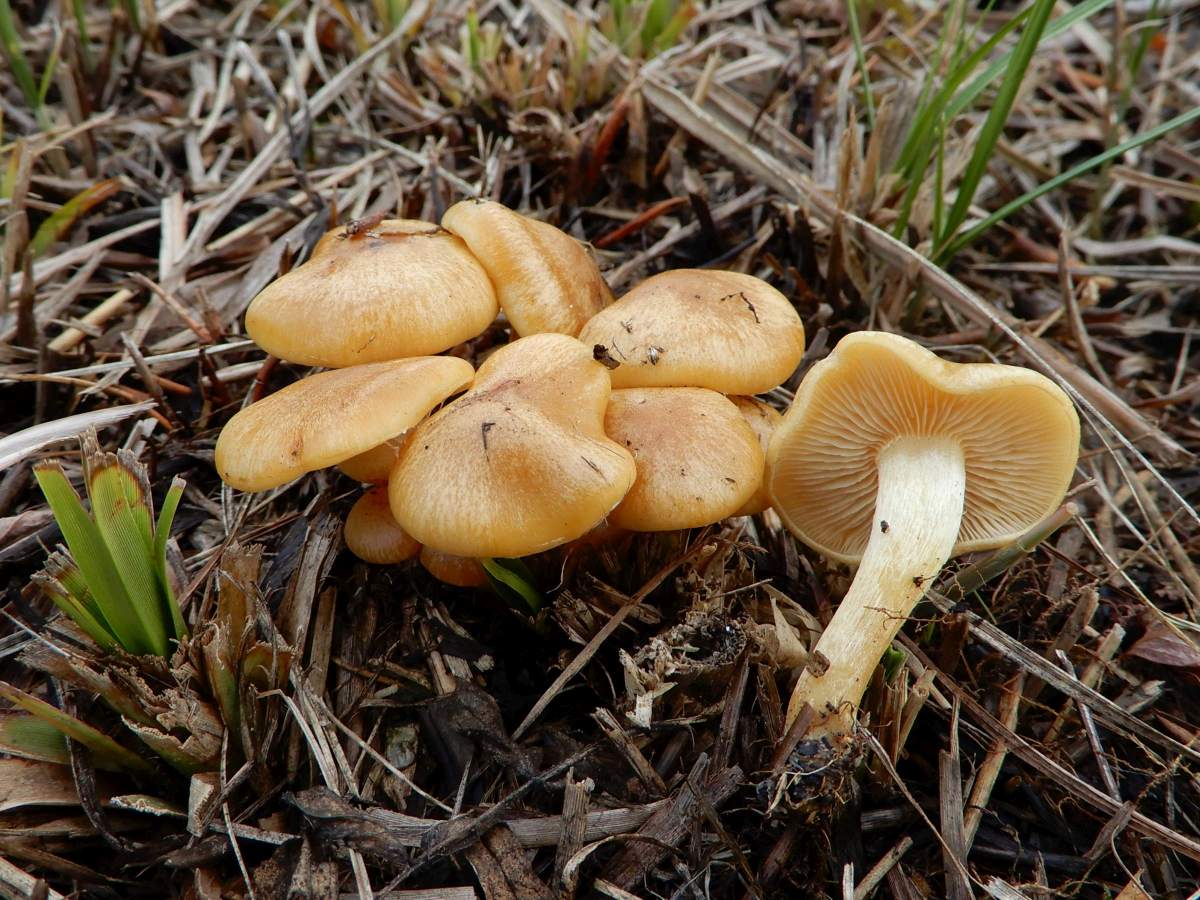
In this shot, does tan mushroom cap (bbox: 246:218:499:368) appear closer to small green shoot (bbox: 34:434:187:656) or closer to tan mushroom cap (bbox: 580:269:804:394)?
tan mushroom cap (bbox: 580:269:804:394)

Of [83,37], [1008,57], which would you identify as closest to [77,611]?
[83,37]

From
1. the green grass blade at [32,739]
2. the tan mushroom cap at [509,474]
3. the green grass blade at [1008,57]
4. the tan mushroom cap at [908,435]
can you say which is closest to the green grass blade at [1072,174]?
the green grass blade at [1008,57]

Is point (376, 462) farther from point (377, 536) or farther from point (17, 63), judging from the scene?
point (17, 63)

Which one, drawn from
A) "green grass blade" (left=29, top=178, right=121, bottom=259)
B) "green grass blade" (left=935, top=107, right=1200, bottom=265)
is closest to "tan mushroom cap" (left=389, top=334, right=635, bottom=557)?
"green grass blade" (left=935, top=107, right=1200, bottom=265)

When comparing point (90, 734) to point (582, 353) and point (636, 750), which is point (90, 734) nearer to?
point (636, 750)

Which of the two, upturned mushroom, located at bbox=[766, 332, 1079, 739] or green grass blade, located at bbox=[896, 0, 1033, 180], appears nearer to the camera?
upturned mushroom, located at bbox=[766, 332, 1079, 739]

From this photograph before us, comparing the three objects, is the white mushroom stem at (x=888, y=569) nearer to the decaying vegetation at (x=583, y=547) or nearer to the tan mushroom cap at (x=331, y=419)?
the decaying vegetation at (x=583, y=547)
